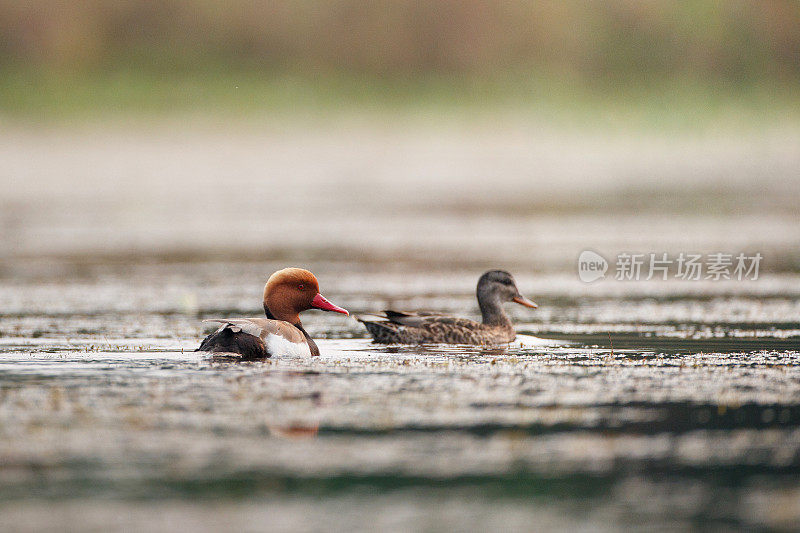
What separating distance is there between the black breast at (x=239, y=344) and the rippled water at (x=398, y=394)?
0.20m

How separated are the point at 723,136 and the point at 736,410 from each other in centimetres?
9576

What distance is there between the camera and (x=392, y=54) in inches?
6201

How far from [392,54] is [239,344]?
147 metres

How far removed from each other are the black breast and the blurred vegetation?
10716 cm

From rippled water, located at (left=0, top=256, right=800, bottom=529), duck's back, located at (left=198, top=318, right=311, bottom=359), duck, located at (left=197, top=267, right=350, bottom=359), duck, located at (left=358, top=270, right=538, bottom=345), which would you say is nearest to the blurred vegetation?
duck, located at (left=358, top=270, right=538, bottom=345)

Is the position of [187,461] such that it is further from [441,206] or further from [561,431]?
[441,206]

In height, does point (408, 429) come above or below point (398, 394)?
below

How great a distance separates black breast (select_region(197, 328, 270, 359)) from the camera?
12.4 m

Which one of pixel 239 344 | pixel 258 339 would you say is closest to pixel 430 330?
pixel 258 339

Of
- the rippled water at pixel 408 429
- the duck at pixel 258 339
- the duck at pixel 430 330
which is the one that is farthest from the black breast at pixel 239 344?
the duck at pixel 430 330

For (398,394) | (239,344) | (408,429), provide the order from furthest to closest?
1. (239,344)
2. (398,394)
3. (408,429)

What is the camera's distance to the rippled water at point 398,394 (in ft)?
26.2

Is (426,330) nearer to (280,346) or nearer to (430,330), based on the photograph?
(430,330)

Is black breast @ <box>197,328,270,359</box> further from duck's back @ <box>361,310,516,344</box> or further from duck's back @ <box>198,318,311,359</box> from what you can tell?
duck's back @ <box>361,310,516,344</box>
